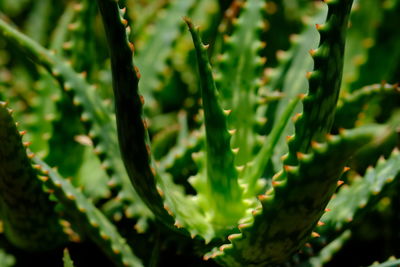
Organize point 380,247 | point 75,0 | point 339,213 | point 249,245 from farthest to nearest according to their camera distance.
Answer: point 75,0
point 380,247
point 339,213
point 249,245

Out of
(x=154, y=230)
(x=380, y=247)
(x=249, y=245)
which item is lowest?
(x=380, y=247)

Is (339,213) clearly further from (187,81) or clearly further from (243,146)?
(187,81)

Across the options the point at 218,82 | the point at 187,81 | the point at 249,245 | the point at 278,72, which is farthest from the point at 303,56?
the point at 249,245

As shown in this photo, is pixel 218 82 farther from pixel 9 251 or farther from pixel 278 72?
pixel 9 251

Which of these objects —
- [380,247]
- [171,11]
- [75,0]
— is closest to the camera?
[380,247]

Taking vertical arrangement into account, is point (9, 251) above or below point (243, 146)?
below

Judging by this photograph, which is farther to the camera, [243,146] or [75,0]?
[75,0]

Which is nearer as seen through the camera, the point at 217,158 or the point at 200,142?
the point at 217,158
